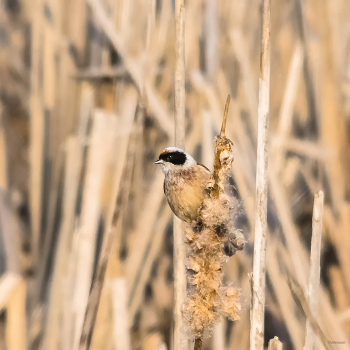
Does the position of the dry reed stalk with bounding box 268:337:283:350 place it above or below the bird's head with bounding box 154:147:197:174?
below

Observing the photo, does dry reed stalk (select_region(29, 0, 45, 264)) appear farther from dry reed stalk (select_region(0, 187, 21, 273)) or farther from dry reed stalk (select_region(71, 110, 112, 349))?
dry reed stalk (select_region(71, 110, 112, 349))

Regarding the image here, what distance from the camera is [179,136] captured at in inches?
25.6

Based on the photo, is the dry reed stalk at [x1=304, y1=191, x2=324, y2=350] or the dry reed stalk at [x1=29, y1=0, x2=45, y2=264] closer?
the dry reed stalk at [x1=304, y1=191, x2=324, y2=350]

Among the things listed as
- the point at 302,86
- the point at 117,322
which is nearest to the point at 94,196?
the point at 117,322

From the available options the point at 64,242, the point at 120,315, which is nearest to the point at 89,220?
the point at 64,242

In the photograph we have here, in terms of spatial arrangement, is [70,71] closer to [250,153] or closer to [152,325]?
[250,153]

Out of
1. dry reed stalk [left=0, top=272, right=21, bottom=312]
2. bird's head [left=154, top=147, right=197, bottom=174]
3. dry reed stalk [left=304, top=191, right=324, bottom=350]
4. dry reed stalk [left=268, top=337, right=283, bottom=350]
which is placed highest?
bird's head [left=154, top=147, right=197, bottom=174]

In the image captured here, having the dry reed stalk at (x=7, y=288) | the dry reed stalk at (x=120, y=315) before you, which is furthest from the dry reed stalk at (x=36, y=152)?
the dry reed stalk at (x=120, y=315)

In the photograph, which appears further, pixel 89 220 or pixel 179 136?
pixel 89 220

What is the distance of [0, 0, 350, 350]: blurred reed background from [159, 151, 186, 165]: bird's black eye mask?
196 millimetres

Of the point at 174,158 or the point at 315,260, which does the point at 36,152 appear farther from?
the point at 315,260

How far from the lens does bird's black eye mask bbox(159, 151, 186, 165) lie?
0.66 meters

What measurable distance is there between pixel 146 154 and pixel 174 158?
0.37m

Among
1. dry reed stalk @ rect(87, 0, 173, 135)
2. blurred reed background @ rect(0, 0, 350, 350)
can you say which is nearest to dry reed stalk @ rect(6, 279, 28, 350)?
blurred reed background @ rect(0, 0, 350, 350)
